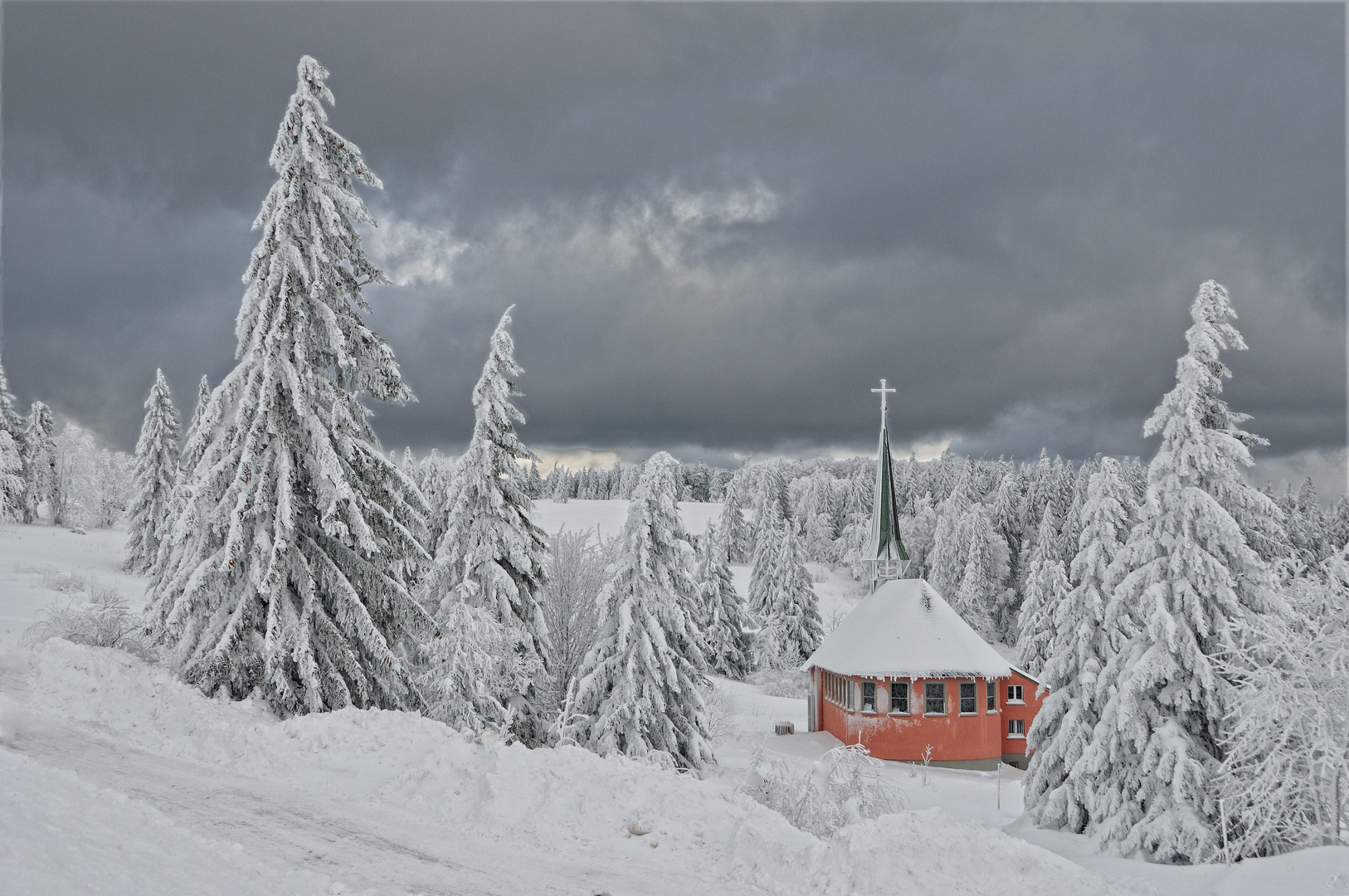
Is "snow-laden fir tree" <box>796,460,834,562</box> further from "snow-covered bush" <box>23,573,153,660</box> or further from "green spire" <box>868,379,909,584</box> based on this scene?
"snow-covered bush" <box>23,573,153,660</box>

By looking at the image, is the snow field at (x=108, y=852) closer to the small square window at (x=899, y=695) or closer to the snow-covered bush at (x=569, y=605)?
the snow-covered bush at (x=569, y=605)

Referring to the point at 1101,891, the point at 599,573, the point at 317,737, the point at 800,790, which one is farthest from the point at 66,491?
the point at 1101,891

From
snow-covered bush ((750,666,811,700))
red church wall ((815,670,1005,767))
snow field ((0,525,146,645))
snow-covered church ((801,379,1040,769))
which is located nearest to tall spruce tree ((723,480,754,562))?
snow-covered bush ((750,666,811,700))

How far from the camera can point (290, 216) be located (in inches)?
559

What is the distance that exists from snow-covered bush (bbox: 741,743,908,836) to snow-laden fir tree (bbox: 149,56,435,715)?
680cm

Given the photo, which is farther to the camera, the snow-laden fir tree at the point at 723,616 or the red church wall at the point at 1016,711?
the snow-laden fir tree at the point at 723,616

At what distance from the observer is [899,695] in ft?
104

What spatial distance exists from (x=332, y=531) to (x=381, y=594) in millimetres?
1656

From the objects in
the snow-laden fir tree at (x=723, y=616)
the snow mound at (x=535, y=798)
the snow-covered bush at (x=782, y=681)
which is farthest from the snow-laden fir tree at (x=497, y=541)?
the snow-covered bush at (x=782, y=681)

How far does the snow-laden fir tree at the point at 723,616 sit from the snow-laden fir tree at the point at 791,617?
1790mm

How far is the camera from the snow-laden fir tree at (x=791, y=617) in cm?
5347

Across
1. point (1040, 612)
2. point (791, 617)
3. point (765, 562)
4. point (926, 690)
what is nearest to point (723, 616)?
point (791, 617)

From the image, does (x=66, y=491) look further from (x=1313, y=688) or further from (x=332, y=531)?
(x=1313, y=688)

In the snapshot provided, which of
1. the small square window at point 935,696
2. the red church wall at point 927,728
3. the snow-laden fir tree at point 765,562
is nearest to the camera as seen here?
the red church wall at point 927,728
